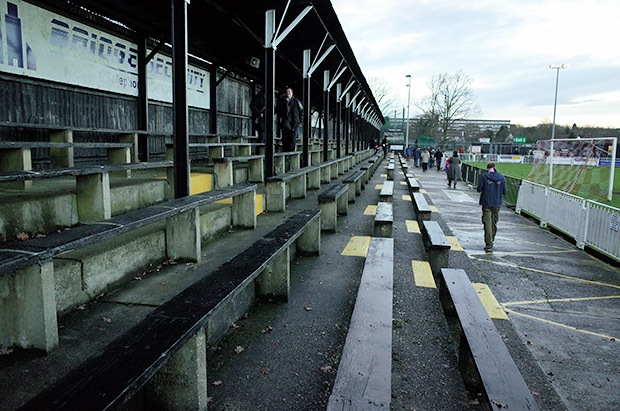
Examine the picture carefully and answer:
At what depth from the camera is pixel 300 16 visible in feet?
28.9

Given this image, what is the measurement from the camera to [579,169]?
70.2 feet

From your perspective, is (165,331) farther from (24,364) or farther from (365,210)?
(365,210)

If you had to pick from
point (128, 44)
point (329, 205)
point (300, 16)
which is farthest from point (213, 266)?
point (128, 44)

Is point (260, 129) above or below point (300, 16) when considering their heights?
below

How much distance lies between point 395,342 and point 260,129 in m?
8.66

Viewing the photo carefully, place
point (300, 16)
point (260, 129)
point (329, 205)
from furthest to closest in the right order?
point (260, 129) < point (300, 16) < point (329, 205)

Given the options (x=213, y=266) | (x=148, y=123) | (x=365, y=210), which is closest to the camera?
(x=213, y=266)

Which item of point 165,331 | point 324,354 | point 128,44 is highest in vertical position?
point 128,44

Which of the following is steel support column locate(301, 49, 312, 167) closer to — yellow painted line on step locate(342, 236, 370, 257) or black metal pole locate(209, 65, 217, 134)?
black metal pole locate(209, 65, 217, 134)

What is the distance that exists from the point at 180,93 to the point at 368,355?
354 centimetres

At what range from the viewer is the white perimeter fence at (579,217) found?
340 inches

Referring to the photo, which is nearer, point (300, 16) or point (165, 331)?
point (165, 331)

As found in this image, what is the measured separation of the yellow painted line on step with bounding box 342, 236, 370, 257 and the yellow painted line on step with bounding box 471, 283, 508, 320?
1796 mm

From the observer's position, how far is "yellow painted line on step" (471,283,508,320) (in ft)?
17.9
